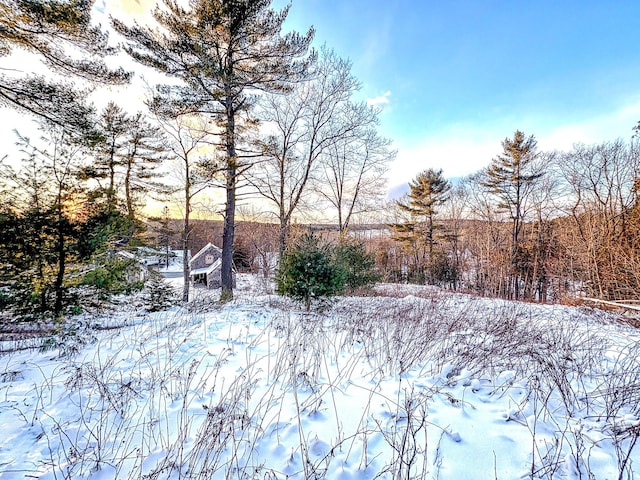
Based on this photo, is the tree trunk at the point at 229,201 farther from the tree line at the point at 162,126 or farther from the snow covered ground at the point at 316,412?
the snow covered ground at the point at 316,412

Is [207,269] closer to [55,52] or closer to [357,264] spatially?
[357,264]

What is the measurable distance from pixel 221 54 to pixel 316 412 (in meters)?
10.4

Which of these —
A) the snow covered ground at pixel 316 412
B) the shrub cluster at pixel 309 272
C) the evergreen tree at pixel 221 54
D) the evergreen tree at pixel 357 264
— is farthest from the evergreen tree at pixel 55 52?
the evergreen tree at pixel 357 264

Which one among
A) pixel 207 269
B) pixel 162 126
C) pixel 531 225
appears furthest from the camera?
pixel 207 269

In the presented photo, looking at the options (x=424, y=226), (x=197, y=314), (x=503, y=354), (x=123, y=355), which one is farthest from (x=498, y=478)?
(x=424, y=226)

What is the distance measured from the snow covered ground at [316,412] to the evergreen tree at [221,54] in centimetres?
580

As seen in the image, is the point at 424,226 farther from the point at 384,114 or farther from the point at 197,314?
the point at 197,314

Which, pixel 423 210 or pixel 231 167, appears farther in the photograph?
pixel 423 210

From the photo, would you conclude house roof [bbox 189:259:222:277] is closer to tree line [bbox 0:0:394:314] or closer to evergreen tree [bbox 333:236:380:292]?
tree line [bbox 0:0:394:314]

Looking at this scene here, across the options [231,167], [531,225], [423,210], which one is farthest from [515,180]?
[231,167]

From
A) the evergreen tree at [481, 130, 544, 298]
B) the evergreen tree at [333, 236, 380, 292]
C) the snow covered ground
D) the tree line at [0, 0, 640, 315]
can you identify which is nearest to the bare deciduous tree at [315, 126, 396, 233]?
the tree line at [0, 0, 640, 315]

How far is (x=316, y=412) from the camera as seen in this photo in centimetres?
207

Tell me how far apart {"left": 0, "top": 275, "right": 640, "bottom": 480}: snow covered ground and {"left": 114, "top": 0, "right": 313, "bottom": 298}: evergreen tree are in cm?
580

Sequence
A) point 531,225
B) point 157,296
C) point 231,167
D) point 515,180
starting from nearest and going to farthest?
point 157,296 → point 231,167 → point 515,180 → point 531,225
